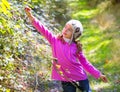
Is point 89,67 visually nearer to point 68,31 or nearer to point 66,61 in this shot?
point 66,61

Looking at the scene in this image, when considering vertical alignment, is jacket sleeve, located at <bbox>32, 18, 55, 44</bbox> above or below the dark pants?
above

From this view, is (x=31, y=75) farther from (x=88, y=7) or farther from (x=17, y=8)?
(x=88, y=7)

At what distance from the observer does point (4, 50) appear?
21.9 feet

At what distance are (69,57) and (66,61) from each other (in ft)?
0.28

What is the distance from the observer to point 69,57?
6.45 meters

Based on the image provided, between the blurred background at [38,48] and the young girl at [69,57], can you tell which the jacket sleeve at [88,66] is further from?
the blurred background at [38,48]

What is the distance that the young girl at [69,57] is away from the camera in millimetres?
6406

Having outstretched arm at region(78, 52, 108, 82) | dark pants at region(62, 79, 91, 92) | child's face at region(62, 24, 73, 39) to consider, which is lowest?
dark pants at region(62, 79, 91, 92)

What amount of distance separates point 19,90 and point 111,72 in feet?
16.8

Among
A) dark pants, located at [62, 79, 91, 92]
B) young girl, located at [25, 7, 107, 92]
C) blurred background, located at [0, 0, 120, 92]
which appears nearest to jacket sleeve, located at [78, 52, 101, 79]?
young girl, located at [25, 7, 107, 92]

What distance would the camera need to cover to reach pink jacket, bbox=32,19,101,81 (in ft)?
21.1

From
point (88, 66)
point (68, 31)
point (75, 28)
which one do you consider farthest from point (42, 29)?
point (88, 66)

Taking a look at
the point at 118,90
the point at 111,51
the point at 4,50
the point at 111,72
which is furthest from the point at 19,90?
the point at 111,51

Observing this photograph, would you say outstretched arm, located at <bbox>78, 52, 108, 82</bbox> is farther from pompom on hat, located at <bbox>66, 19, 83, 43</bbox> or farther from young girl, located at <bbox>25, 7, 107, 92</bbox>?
pompom on hat, located at <bbox>66, 19, 83, 43</bbox>
